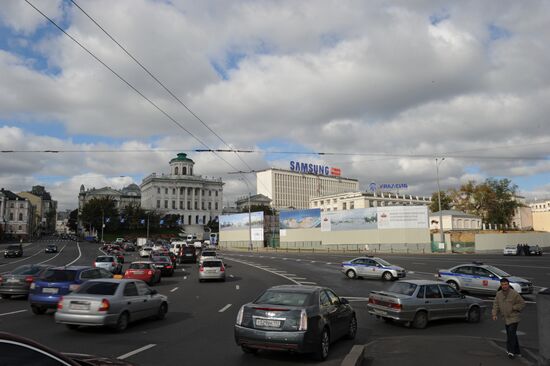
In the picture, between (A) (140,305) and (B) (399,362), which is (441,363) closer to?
(B) (399,362)

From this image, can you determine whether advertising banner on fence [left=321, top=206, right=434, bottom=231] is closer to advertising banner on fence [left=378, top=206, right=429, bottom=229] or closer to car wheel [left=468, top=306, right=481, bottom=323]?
advertising banner on fence [left=378, top=206, right=429, bottom=229]

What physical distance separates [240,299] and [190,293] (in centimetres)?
355

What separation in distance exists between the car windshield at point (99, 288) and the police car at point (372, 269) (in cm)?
2080

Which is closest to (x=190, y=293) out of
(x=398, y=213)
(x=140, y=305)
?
(x=140, y=305)

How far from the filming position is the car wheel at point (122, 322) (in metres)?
12.0

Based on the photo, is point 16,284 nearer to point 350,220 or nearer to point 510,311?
point 510,311

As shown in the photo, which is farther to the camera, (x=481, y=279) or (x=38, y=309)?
(x=481, y=279)

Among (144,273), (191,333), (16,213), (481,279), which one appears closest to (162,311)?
(191,333)

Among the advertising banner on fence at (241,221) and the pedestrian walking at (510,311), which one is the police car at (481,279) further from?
the advertising banner on fence at (241,221)

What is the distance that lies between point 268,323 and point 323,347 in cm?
120

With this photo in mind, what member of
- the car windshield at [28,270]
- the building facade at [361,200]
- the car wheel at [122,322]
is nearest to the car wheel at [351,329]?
the car wheel at [122,322]

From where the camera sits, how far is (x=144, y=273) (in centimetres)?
2667

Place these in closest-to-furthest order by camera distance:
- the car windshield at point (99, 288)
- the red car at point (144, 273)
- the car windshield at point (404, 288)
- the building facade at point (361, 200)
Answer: the car windshield at point (99, 288) → the car windshield at point (404, 288) → the red car at point (144, 273) → the building facade at point (361, 200)

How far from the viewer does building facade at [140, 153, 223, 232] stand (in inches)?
6462
